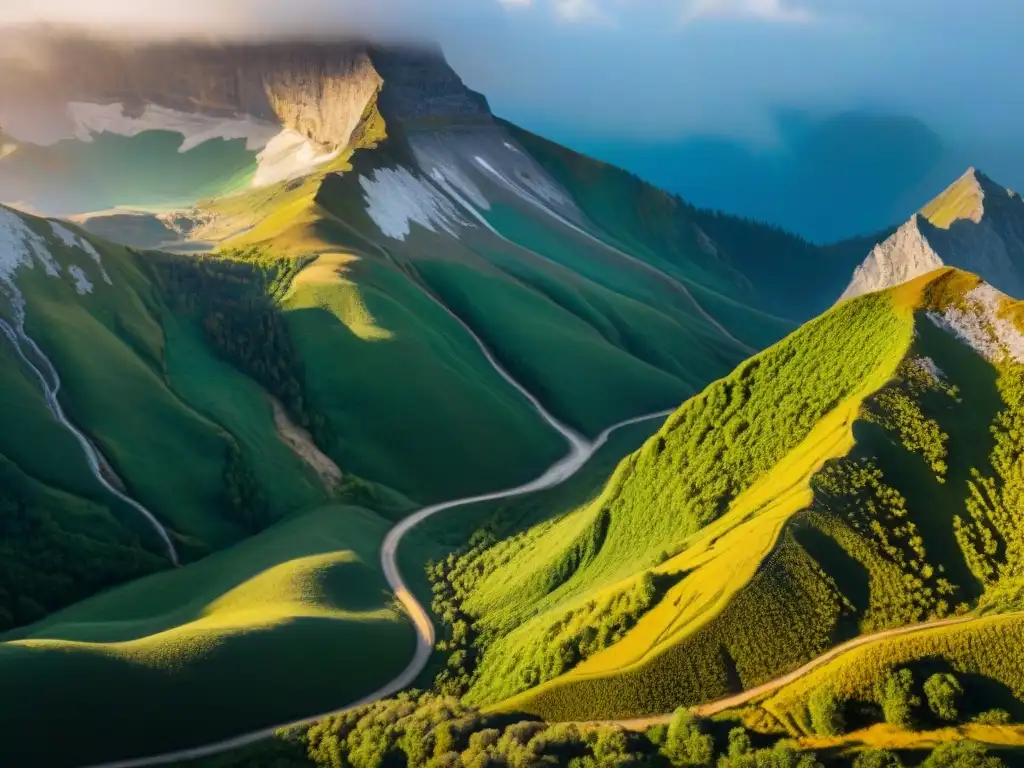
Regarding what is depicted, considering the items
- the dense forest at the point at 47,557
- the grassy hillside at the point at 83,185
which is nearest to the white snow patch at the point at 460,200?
the grassy hillside at the point at 83,185

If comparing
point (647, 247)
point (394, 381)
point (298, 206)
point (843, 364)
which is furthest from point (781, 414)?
point (647, 247)

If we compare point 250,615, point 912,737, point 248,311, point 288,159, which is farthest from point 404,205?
point 912,737

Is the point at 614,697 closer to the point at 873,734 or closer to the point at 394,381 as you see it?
the point at 873,734

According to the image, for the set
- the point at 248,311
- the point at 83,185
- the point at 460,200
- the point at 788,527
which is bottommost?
the point at 788,527

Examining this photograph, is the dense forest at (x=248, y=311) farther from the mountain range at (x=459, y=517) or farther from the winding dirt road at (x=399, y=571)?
the winding dirt road at (x=399, y=571)

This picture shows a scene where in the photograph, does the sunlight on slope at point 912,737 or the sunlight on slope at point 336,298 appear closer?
the sunlight on slope at point 912,737

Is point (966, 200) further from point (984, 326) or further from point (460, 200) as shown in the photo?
point (984, 326)

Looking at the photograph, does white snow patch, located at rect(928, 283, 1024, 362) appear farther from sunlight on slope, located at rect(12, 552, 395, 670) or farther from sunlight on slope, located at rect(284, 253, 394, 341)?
Answer: sunlight on slope, located at rect(284, 253, 394, 341)
